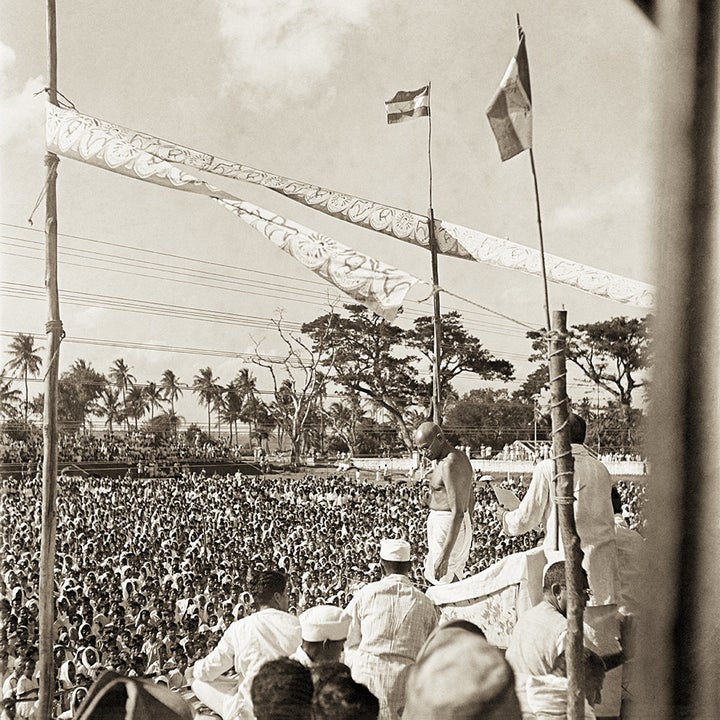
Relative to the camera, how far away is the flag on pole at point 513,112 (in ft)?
9.58

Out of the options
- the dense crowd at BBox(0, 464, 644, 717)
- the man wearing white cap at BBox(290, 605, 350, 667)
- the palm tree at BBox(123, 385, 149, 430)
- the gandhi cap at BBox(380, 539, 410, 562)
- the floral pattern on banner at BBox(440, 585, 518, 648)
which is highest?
the palm tree at BBox(123, 385, 149, 430)

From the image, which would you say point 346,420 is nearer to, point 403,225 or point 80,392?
point 80,392

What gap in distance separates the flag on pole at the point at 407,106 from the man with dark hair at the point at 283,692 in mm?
11577

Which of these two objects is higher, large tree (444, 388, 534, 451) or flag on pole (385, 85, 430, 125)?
flag on pole (385, 85, 430, 125)

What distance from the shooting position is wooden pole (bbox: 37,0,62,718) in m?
4.57

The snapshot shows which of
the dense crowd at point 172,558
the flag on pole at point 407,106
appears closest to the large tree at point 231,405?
the dense crowd at point 172,558

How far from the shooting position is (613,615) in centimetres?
326

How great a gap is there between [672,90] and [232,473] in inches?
1536

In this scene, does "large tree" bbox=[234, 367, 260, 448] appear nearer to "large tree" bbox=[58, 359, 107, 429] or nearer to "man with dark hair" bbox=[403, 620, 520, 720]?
"large tree" bbox=[58, 359, 107, 429]

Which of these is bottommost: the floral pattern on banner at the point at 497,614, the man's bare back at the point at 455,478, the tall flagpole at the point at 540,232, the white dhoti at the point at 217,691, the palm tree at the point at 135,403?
the white dhoti at the point at 217,691

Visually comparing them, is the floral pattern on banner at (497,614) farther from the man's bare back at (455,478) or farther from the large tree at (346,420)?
→ the large tree at (346,420)

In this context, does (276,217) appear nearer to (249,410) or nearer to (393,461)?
(393,461)

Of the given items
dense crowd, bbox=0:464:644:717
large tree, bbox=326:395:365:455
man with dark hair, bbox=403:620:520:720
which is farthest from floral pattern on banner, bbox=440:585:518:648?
large tree, bbox=326:395:365:455

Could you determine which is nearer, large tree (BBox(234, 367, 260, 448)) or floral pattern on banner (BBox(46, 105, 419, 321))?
floral pattern on banner (BBox(46, 105, 419, 321))
